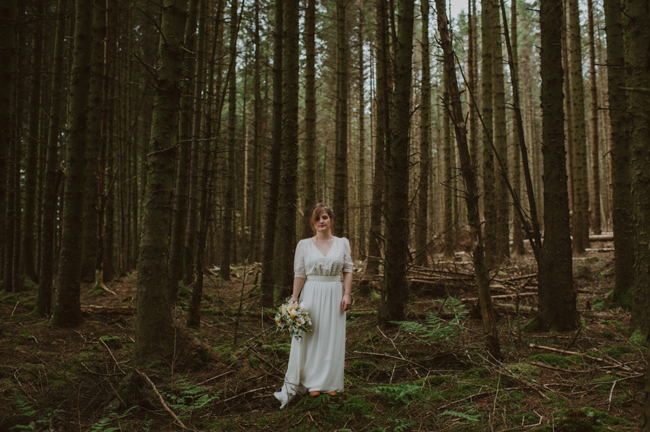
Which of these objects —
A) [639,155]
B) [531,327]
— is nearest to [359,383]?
[531,327]

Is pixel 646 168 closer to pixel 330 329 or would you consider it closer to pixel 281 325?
pixel 330 329

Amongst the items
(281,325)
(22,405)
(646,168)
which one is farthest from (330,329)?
(646,168)

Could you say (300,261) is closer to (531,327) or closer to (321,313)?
(321,313)

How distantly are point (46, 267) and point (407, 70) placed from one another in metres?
6.57

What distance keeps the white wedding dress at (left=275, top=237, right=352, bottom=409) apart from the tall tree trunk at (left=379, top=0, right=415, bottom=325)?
2.06m

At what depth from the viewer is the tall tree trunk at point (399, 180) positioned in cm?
629

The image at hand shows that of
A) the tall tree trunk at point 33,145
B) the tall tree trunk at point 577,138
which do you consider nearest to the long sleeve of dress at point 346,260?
the tall tree trunk at point 33,145

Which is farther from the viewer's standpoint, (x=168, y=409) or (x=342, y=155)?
(x=342, y=155)

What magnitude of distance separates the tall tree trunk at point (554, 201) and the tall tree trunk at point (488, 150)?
522cm

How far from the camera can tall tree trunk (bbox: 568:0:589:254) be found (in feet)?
40.2

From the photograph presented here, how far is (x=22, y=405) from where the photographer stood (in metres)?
3.62

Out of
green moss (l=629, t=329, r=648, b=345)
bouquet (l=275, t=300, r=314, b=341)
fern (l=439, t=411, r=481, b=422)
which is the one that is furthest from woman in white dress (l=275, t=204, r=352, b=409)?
green moss (l=629, t=329, r=648, b=345)

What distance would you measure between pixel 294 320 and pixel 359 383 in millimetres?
1169

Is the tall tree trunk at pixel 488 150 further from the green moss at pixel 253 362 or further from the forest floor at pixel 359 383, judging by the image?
the green moss at pixel 253 362
